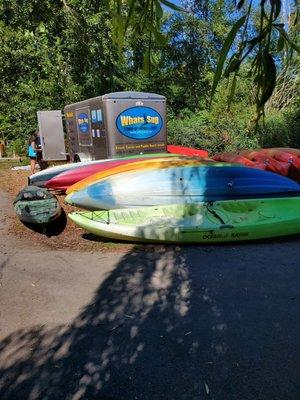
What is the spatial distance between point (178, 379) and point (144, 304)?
60.9 inches

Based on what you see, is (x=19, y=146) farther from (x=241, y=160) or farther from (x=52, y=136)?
(x=241, y=160)

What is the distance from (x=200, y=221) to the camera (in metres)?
7.59

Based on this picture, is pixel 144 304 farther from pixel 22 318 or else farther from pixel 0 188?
pixel 0 188

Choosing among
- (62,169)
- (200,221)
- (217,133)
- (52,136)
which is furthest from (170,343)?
(52,136)

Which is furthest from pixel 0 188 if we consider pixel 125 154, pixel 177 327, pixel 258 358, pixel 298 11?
pixel 298 11

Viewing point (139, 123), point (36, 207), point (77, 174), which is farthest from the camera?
point (139, 123)

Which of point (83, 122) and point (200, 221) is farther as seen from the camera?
point (83, 122)

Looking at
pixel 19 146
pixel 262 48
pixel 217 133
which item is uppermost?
pixel 262 48

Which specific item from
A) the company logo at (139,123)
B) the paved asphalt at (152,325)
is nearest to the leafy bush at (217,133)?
the company logo at (139,123)

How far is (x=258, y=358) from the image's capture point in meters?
4.20

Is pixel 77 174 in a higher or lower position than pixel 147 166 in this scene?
lower

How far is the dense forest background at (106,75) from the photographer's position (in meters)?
16.6

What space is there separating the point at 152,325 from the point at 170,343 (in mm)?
438

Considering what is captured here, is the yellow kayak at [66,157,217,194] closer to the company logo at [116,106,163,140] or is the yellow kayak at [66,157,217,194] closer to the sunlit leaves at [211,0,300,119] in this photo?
the company logo at [116,106,163,140]
